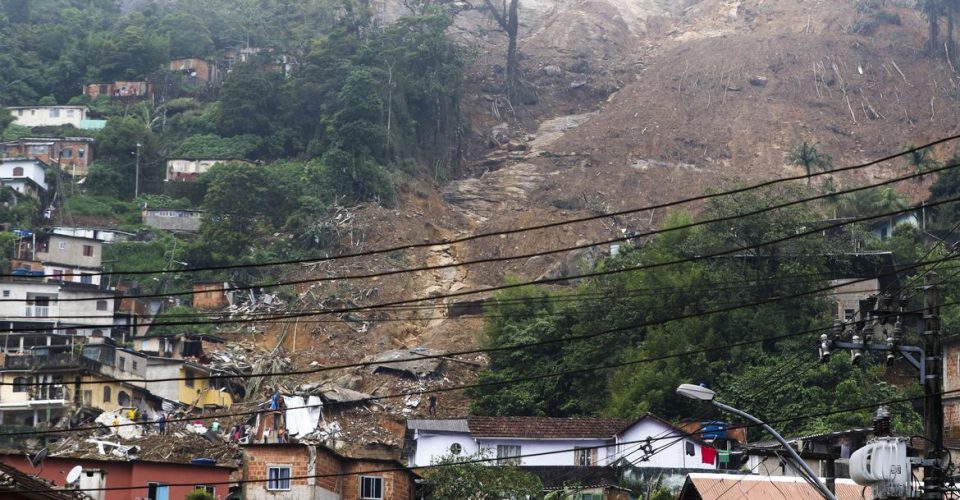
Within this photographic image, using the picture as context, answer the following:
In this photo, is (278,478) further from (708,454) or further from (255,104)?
(255,104)

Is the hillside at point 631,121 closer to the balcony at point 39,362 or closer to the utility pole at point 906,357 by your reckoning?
the balcony at point 39,362

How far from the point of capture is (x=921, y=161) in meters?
79.8

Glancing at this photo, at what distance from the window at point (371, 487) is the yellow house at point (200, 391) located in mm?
21241

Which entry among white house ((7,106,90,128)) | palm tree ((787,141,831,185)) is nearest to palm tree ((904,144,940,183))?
palm tree ((787,141,831,185))

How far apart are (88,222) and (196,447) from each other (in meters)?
34.3

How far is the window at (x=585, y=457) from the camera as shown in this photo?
5381 centimetres

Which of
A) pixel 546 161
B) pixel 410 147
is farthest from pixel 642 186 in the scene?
pixel 410 147

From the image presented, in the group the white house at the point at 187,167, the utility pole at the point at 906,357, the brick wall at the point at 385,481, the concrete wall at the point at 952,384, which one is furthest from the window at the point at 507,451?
the white house at the point at 187,167

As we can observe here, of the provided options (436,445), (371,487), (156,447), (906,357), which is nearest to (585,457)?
(436,445)

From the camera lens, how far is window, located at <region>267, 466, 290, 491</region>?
4631 centimetres

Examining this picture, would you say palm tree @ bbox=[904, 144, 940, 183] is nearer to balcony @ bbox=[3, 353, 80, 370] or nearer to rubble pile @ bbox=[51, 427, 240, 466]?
rubble pile @ bbox=[51, 427, 240, 466]

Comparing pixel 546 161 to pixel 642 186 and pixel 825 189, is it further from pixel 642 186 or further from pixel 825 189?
pixel 825 189

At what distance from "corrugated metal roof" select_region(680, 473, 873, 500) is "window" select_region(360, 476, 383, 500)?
16037 millimetres

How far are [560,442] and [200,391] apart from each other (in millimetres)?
20996
